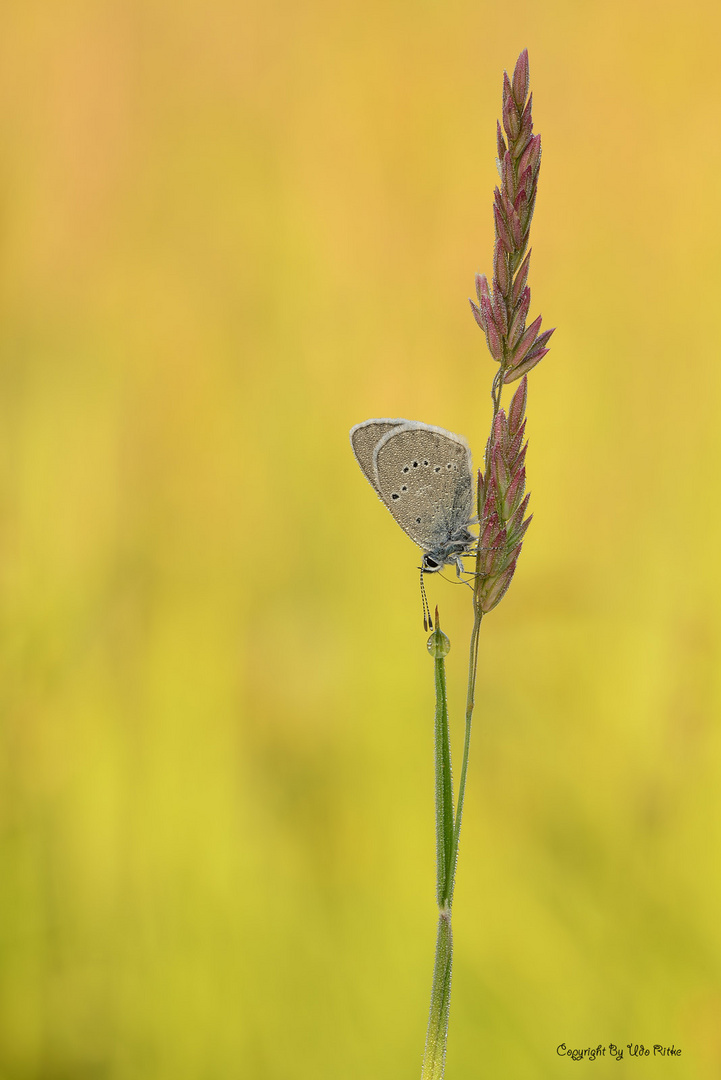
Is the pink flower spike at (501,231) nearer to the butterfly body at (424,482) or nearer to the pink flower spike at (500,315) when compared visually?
the pink flower spike at (500,315)

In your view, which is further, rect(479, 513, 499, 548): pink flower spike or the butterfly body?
the butterfly body

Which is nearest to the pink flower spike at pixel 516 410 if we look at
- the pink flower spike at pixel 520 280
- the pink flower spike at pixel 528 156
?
the pink flower spike at pixel 520 280

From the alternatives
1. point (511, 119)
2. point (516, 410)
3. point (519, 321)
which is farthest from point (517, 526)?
point (511, 119)

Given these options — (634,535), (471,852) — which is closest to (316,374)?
(634,535)

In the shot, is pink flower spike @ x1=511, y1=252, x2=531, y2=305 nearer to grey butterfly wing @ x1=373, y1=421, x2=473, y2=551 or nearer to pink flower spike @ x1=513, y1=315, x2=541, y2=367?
pink flower spike @ x1=513, y1=315, x2=541, y2=367

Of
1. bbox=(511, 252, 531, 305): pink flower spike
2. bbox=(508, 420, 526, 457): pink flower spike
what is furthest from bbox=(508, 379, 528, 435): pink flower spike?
bbox=(511, 252, 531, 305): pink flower spike

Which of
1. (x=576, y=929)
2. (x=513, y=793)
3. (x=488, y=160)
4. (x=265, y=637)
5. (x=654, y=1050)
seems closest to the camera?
(x=654, y=1050)

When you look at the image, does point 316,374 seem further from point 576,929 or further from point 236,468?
point 576,929

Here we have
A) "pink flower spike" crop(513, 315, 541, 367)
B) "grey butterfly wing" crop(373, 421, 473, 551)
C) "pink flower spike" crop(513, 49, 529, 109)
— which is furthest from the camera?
"grey butterfly wing" crop(373, 421, 473, 551)

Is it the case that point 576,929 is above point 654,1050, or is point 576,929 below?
above

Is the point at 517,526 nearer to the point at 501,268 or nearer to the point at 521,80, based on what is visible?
the point at 501,268
